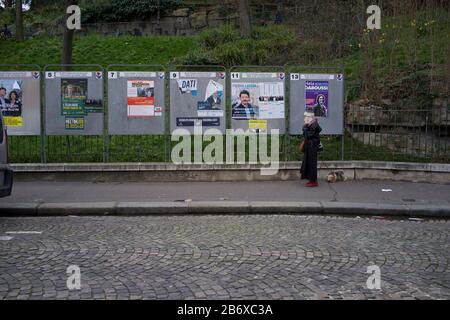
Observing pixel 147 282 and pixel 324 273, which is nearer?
pixel 147 282

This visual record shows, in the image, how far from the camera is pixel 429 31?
49.8 feet

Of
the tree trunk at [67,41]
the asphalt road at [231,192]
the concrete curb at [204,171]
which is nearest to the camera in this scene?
the asphalt road at [231,192]

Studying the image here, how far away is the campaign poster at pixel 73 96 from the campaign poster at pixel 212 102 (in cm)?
276

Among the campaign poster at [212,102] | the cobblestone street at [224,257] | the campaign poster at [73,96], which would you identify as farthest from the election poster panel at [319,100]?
the campaign poster at [73,96]

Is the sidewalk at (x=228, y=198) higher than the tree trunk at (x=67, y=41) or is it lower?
lower

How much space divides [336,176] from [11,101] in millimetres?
7942

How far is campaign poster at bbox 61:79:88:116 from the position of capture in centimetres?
1212

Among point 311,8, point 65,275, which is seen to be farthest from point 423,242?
point 311,8

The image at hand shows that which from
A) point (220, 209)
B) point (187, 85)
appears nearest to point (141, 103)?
point (187, 85)

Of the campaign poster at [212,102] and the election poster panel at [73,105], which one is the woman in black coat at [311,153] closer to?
the campaign poster at [212,102]

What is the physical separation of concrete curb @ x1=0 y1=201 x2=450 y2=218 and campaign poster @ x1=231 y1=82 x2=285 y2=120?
329 cm

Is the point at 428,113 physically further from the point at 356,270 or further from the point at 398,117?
the point at 356,270

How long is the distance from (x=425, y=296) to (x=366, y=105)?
Result: 30.9ft

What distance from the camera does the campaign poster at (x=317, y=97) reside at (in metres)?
12.4
